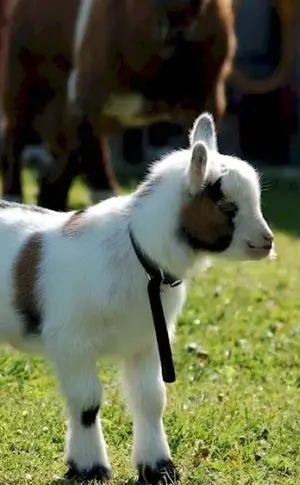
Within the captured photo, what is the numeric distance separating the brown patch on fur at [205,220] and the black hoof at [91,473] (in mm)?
870

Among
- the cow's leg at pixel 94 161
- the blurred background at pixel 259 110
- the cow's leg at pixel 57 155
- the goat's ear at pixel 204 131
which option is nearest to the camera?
the goat's ear at pixel 204 131

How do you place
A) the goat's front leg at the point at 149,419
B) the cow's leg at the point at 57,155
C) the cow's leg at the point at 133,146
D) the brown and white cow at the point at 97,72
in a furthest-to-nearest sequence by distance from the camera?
1. the cow's leg at the point at 133,146
2. the cow's leg at the point at 57,155
3. the brown and white cow at the point at 97,72
4. the goat's front leg at the point at 149,419

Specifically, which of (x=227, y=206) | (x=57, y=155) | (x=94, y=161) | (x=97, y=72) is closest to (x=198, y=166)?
(x=227, y=206)

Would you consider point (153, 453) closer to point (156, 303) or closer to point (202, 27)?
point (156, 303)

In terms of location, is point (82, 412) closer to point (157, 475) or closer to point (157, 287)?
point (157, 475)

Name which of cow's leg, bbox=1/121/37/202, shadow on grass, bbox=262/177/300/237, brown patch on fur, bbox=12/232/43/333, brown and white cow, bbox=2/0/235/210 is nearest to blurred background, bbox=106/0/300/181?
shadow on grass, bbox=262/177/300/237

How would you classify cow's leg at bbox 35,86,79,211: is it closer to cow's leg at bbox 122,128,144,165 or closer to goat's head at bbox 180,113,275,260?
goat's head at bbox 180,113,275,260

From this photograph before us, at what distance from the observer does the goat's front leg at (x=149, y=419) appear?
395 centimetres

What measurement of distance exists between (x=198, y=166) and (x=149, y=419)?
94 centimetres

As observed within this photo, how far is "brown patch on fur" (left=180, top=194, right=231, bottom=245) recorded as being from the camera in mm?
3709

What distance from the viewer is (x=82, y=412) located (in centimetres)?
384

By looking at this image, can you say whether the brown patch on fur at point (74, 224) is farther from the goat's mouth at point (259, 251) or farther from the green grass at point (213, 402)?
the green grass at point (213, 402)

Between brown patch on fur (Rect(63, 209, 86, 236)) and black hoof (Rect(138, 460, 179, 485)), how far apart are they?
85cm

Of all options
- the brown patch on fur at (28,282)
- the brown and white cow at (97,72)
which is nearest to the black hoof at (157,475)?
the brown patch on fur at (28,282)
